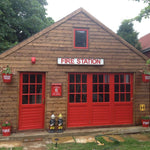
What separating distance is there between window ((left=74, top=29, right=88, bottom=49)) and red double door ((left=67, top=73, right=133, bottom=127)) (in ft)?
3.93

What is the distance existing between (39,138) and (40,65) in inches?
106

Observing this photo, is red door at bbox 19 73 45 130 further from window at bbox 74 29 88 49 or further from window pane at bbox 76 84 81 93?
window at bbox 74 29 88 49

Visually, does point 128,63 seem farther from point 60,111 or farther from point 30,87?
point 30,87

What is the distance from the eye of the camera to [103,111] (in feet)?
24.0

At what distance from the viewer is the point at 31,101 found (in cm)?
675

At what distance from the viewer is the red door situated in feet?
21.8

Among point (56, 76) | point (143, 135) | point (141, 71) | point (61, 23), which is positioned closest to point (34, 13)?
point (61, 23)

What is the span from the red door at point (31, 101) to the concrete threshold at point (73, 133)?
0.37 metres

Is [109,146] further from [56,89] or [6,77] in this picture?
[6,77]

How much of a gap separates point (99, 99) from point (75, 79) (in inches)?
52.4

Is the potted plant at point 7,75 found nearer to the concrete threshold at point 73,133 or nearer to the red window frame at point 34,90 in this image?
the red window frame at point 34,90

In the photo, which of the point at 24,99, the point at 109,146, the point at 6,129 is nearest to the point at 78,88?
the point at 24,99

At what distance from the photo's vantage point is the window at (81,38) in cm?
713

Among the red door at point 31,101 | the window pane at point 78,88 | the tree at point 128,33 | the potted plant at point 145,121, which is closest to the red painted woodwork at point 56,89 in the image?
the red door at point 31,101
